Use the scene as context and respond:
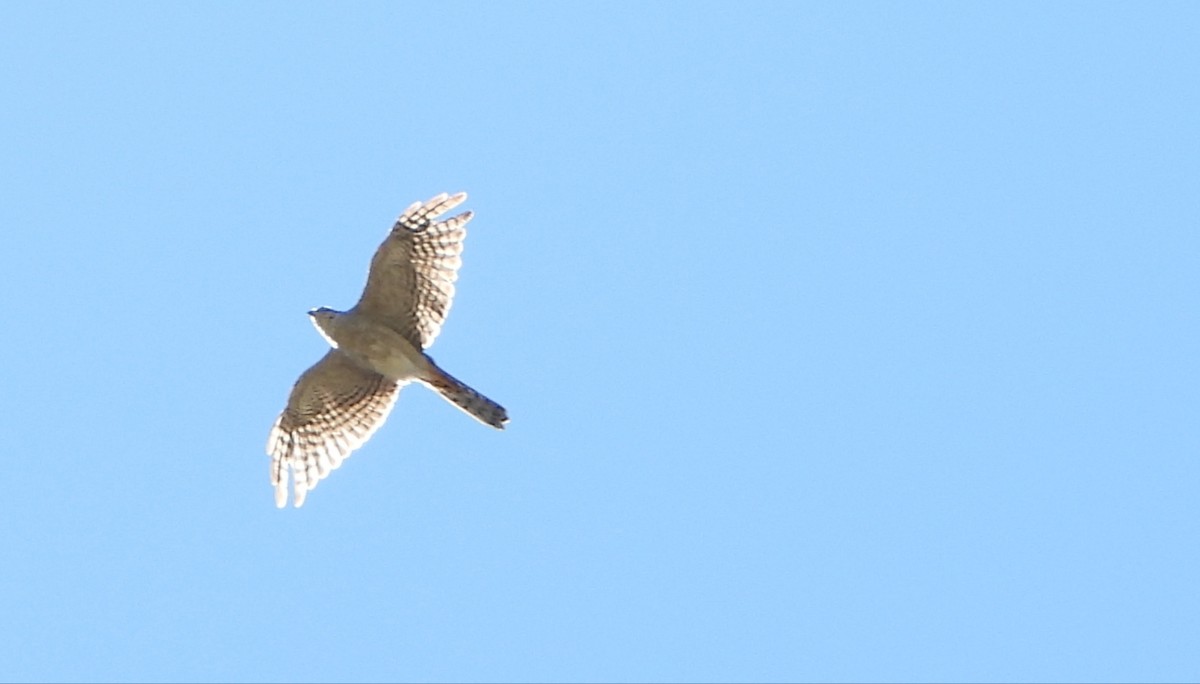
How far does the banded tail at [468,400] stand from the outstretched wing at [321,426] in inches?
30.4

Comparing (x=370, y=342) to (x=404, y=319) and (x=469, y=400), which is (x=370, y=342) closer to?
(x=404, y=319)

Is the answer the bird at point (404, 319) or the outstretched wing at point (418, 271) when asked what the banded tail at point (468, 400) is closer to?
the bird at point (404, 319)

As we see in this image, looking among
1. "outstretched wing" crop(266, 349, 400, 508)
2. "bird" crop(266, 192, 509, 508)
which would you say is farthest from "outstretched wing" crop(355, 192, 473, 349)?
Answer: "outstretched wing" crop(266, 349, 400, 508)

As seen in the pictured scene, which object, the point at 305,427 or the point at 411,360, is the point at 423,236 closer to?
the point at 411,360

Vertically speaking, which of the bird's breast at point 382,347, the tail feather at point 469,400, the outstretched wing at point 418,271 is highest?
the outstretched wing at point 418,271

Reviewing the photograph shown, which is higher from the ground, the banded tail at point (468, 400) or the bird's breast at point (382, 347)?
the bird's breast at point (382, 347)

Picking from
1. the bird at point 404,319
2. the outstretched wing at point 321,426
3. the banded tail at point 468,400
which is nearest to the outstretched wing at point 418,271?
the bird at point 404,319

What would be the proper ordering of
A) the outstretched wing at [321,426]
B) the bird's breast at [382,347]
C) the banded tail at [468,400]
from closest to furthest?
the banded tail at [468,400] < the bird's breast at [382,347] < the outstretched wing at [321,426]

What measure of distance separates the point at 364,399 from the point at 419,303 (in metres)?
1.27

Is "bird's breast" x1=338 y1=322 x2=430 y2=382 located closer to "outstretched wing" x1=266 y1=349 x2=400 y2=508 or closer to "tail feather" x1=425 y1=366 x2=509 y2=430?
"tail feather" x1=425 y1=366 x2=509 y2=430

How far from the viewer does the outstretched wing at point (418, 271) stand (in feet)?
58.4

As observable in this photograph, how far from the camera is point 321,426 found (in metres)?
18.7

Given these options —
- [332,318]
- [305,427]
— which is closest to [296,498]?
[305,427]

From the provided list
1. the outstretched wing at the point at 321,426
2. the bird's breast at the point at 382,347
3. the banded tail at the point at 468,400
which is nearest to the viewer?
the banded tail at the point at 468,400
